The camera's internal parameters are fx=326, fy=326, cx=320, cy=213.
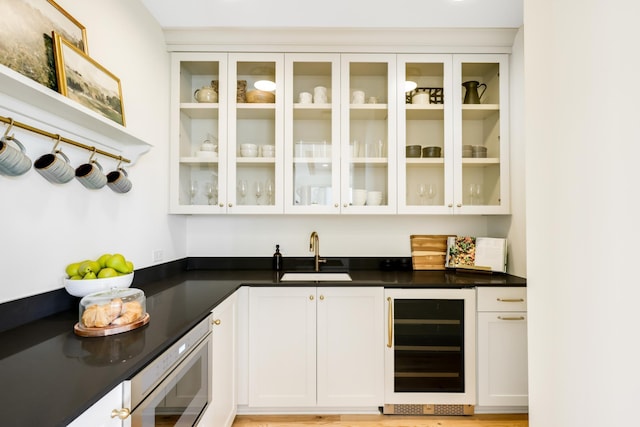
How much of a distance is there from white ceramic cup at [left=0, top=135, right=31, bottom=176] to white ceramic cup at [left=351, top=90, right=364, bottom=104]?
189 centimetres

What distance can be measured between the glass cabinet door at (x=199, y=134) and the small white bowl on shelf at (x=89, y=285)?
3.30 feet

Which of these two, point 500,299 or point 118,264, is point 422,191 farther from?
point 118,264

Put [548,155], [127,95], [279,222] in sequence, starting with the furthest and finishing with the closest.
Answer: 1. [279,222]
2. [127,95]
3. [548,155]

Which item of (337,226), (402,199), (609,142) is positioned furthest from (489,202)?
(609,142)

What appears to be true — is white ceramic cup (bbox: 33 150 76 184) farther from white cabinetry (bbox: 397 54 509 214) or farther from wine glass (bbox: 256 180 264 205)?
Answer: white cabinetry (bbox: 397 54 509 214)

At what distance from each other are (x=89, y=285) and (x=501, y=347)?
2285 mm

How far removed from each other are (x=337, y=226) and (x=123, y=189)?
152cm

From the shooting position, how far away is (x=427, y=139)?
2.43m

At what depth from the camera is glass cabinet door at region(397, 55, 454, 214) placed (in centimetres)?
235

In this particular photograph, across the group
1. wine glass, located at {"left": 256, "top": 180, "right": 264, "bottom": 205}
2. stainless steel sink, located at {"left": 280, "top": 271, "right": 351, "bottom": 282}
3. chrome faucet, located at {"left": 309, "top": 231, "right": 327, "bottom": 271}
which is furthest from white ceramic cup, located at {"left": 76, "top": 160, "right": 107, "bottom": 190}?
chrome faucet, located at {"left": 309, "top": 231, "right": 327, "bottom": 271}

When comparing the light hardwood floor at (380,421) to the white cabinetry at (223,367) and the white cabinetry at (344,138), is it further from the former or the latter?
the white cabinetry at (344,138)

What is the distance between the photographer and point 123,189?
1.71 m

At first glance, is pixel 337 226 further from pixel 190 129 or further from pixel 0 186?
pixel 0 186

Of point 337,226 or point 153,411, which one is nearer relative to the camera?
point 153,411
